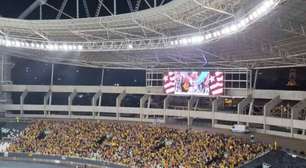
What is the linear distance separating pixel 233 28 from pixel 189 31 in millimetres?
8447

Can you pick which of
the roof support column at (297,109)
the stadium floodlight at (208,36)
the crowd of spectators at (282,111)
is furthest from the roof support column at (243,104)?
the stadium floodlight at (208,36)

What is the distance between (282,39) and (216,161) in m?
11.1

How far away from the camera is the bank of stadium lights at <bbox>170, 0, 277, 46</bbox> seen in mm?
26625

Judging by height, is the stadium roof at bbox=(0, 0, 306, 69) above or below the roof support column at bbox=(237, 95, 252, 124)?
above

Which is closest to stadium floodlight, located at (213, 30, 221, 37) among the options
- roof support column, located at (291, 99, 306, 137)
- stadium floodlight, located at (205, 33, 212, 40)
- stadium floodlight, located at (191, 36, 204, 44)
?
stadium floodlight, located at (205, 33, 212, 40)

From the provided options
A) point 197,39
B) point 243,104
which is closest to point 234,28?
point 197,39

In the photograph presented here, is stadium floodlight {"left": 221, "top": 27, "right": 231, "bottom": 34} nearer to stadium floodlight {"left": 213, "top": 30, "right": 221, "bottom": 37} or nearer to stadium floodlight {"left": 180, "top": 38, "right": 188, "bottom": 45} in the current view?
stadium floodlight {"left": 213, "top": 30, "right": 221, "bottom": 37}

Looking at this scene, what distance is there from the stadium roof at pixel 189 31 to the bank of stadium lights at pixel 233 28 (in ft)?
1.24

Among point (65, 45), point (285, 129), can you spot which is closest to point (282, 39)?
point (285, 129)

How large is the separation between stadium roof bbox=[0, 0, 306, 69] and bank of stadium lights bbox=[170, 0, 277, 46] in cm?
38

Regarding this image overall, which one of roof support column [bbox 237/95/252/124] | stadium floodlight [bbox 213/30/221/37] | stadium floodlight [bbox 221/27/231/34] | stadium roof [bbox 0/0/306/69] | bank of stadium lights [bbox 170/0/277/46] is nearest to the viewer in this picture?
bank of stadium lights [bbox 170/0/277/46]

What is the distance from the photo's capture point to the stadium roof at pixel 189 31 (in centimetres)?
3183

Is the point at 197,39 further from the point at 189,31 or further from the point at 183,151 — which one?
the point at 183,151

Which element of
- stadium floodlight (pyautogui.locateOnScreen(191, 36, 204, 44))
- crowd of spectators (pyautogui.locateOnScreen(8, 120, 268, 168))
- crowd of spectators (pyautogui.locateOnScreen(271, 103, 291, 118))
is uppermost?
stadium floodlight (pyautogui.locateOnScreen(191, 36, 204, 44))
